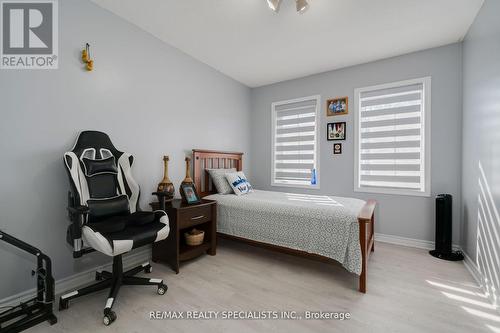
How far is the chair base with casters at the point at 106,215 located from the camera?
5.23 ft

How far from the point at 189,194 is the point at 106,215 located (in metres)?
0.92

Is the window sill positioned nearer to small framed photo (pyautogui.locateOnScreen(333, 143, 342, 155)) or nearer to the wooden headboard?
small framed photo (pyautogui.locateOnScreen(333, 143, 342, 155))

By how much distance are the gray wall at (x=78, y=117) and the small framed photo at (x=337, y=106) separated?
2.10 m

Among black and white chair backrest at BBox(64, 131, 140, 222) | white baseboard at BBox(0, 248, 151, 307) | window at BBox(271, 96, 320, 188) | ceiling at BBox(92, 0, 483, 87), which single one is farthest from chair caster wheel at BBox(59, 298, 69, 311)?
window at BBox(271, 96, 320, 188)

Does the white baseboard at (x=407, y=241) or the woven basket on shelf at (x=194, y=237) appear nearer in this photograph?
the woven basket on shelf at (x=194, y=237)

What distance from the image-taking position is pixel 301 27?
246 centimetres

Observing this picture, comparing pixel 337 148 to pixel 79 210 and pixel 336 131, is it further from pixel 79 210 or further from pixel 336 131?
Answer: pixel 79 210

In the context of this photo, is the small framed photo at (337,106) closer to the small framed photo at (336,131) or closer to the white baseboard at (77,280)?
the small framed photo at (336,131)

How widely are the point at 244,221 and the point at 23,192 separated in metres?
1.99

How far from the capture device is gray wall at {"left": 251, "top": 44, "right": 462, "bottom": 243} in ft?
9.15

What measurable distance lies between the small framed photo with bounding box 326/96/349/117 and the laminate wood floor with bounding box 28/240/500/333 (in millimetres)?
2143

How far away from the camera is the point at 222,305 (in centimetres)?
176

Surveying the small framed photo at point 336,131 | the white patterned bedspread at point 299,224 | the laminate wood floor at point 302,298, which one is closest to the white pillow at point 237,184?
the white patterned bedspread at point 299,224

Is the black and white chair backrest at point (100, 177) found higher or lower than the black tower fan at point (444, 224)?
higher
